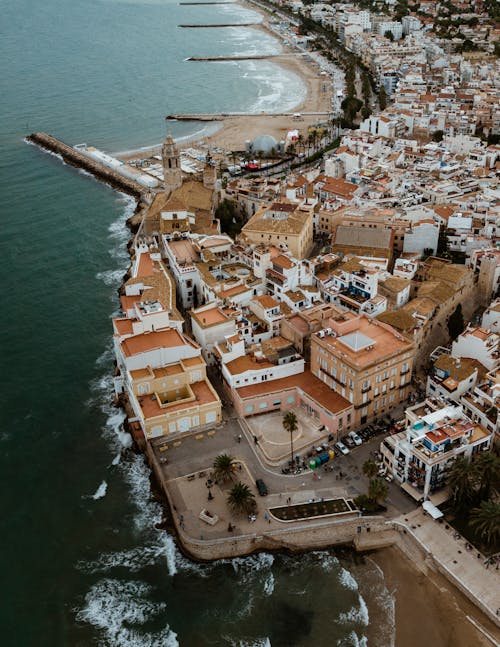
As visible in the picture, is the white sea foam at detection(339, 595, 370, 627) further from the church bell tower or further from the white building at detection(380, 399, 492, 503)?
the church bell tower

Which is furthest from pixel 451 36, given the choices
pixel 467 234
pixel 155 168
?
pixel 467 234

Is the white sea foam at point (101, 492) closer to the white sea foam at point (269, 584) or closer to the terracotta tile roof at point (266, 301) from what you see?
the white sea foam at point (269, 584)

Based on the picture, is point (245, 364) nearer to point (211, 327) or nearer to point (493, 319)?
point (211, 327)

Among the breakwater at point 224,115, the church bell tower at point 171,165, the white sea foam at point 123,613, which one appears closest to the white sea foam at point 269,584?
the white sea foam at point 123,613

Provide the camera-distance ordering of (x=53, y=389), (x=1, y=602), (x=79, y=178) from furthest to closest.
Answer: (x=79, y=178) → (x=53, y=389) → (x=1, y=602)

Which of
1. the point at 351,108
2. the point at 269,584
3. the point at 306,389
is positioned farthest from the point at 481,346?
the point at 351,108

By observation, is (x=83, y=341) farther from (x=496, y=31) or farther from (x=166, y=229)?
(x=496, y=31)
